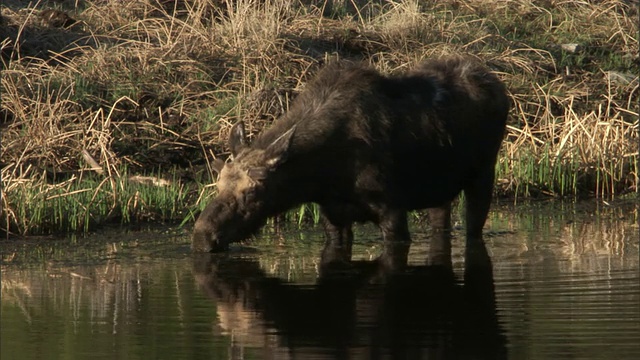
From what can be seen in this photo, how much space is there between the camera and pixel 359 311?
28.5ft

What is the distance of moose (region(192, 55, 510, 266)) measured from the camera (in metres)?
10.9

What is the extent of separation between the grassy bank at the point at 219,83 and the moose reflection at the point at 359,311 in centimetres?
284

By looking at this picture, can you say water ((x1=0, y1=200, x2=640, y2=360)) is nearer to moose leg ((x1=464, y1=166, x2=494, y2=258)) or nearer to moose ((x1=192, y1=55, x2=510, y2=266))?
moose leg ((x1=464, y1=166, x2=494, y2=258))

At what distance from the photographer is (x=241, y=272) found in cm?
1030

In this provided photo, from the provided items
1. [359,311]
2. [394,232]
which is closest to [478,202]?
[394,232]

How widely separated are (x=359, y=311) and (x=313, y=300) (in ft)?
1.76

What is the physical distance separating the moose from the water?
0.34 metres

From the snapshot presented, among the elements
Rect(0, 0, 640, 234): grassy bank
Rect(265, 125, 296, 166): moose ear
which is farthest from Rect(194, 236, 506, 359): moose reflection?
Rect(0, 0, 640, 234): grassy bank

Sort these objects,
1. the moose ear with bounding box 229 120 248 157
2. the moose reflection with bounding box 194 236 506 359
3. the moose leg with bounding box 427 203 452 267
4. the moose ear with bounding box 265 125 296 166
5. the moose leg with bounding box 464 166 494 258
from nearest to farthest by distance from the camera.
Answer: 1. the moose reflection with bounding box 194 236 506 359
2. the moose ear with bounding box 265 125 296 166
3. the moose ear with bounding box 229 120 248 157
4. the moose leg with bounding box 427 203 452 267
5. the moose leg with bounding box 464 166 494 258

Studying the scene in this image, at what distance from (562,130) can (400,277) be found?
19.3ft

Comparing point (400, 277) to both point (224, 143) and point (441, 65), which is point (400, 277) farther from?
point (224, 143)

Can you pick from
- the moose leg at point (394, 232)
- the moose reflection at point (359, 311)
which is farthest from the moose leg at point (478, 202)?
the moose reflection at point (359, 311)

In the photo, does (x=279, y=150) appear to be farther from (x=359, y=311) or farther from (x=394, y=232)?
(x=359, y=311)

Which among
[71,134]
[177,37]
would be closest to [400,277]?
[71,134]
